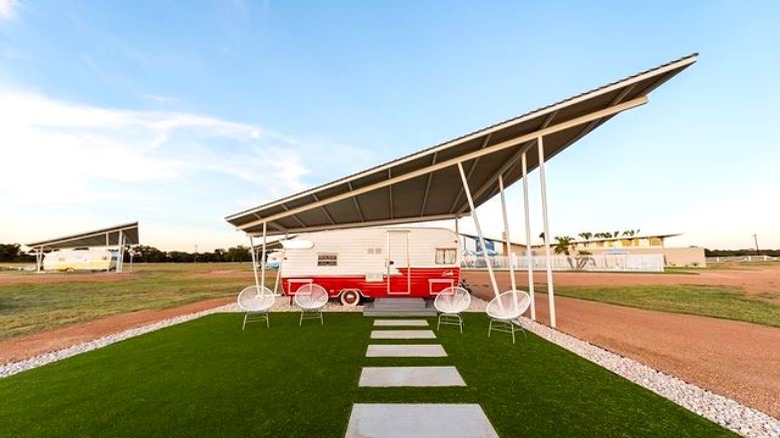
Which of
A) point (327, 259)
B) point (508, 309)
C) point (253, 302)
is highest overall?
point (327, 259)

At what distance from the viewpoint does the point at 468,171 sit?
32.0 feet

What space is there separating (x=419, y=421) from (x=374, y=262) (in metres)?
7.44

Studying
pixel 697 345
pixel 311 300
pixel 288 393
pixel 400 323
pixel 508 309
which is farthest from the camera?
pixel 311 300

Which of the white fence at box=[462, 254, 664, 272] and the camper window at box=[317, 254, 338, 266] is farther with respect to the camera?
the white fence at box=[462, 254, 664, 272]

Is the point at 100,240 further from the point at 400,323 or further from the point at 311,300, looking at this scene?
the point at 400,323

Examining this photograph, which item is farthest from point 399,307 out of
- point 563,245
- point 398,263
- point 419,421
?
point 563,245

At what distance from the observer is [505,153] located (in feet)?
29.5

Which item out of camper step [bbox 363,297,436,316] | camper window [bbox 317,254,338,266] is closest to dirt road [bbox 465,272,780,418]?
camper step [bbox 363,297,436,316]

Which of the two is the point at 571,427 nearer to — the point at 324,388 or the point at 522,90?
the point at 324,388

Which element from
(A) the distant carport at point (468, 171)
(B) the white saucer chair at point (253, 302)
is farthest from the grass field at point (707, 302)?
(B) the white saucer chair at point (253, 302)

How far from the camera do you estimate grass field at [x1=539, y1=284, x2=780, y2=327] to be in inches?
379

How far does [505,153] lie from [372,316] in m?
5.85

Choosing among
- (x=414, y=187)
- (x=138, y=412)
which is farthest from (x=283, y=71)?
(x=138, y=412)

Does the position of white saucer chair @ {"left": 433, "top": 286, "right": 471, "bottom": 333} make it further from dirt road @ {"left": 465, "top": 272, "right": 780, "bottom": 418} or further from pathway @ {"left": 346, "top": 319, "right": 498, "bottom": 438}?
pathway @ {"left": 346, "top": 319, "right": 498, "bottom": 438}
